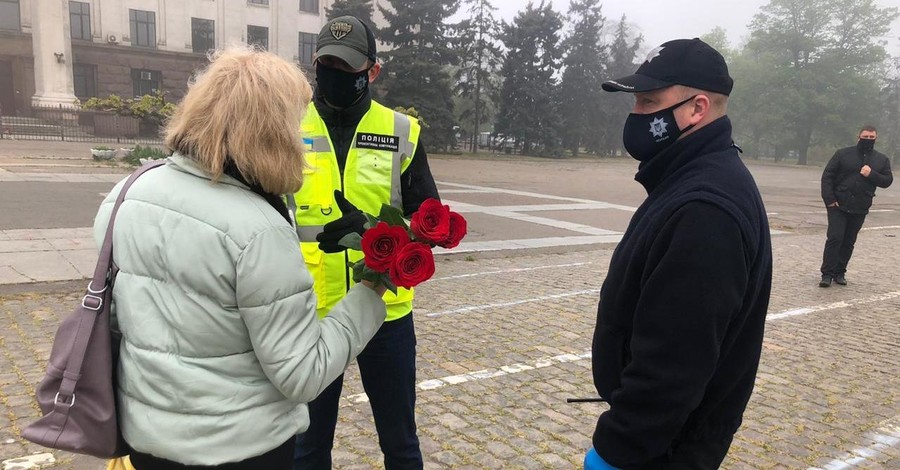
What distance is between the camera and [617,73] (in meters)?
60.7

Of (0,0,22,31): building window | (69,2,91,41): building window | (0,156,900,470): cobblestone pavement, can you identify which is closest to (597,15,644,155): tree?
(69,2,91,41): building window

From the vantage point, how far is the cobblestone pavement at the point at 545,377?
378 centimetres

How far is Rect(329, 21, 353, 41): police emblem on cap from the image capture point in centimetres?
242

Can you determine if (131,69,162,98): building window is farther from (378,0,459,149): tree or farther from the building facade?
(378,0,459,149): tree

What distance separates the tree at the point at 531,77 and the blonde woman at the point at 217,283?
50.5 metres

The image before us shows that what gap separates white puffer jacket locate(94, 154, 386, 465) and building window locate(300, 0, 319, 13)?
1987 inches

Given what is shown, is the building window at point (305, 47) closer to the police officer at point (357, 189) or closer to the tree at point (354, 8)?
the tree at point (354, 8)

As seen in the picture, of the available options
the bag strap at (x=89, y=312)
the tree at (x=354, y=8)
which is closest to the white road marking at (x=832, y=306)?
the bag strap at (x=89, y=312)

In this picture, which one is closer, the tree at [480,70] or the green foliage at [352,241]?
the green foliage at [352,241]

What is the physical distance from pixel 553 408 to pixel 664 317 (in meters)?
2.91

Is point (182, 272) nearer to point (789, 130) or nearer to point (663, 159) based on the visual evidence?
point (663, 159)

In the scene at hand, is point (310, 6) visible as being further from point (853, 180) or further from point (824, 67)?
point (824, 67)

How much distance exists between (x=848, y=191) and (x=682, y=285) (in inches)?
338

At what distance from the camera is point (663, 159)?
188 centimetres
